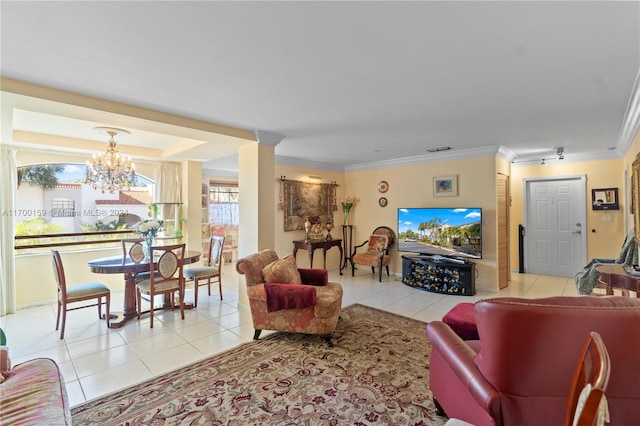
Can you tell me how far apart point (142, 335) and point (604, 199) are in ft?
24.5

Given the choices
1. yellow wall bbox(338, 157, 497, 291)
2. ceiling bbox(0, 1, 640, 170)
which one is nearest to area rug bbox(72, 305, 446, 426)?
ceiling bbox(0, 1, 640, 170)

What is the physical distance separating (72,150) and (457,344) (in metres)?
5.35

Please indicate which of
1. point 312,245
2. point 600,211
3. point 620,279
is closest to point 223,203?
point 312,245

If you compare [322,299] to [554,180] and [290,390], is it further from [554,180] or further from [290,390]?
[554,180]

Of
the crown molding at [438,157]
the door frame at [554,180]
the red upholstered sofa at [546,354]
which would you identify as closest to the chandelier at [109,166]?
the red upholstered sofa at [546,354]

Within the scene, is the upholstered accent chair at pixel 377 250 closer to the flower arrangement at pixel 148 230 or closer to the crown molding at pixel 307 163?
the crown molding at pixel 307 163

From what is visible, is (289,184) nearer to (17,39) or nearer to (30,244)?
(30,244)

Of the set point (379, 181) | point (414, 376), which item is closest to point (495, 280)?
point (379, 181)

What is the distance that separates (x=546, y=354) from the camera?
1.27 meters

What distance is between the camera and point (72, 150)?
438 cm

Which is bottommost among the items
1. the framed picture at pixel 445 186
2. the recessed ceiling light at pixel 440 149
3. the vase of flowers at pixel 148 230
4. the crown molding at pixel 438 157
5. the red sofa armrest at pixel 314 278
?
the red sofa armrest at pixel 314 278

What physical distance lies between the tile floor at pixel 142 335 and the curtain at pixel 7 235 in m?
0.23

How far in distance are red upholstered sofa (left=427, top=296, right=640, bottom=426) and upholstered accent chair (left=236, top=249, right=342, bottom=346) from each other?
1727 millimetres

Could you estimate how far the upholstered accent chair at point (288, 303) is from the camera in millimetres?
2961
